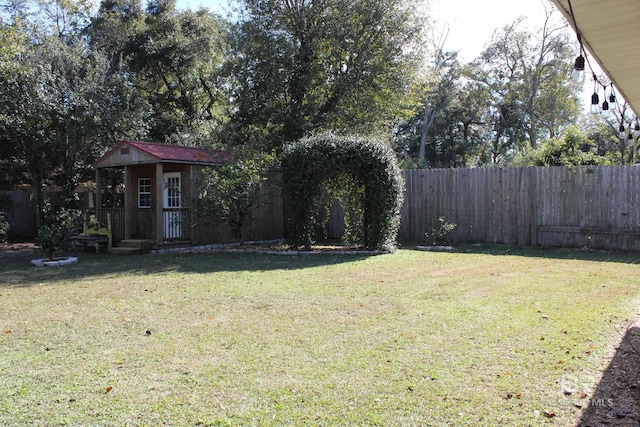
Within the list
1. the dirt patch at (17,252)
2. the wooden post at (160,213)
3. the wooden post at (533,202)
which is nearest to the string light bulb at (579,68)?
the wooden post at (533,202)

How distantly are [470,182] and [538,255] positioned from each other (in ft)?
10.7

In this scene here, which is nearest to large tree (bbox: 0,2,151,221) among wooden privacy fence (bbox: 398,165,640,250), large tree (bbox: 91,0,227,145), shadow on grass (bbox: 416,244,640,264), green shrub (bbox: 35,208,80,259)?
large tree (bbox: 91,0,227,145)

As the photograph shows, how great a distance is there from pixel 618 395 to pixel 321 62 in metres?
14.5

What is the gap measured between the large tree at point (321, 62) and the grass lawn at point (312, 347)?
9494 mm

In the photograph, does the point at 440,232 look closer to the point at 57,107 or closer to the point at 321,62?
the point at 321,62

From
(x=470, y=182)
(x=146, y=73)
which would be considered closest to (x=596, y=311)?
(x=470, y=182)

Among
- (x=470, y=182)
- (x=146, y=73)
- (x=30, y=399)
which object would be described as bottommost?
(x=30, y=399)

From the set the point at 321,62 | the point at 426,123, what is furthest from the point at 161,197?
the point at 426,123

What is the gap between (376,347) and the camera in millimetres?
4250

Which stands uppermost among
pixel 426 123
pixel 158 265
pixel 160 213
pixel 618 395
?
pixel 426 123

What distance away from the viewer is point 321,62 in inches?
635

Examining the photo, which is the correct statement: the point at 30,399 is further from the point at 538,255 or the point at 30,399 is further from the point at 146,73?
the point at 146,73

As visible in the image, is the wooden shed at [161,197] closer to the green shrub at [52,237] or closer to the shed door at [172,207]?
the shed door at [172,207]

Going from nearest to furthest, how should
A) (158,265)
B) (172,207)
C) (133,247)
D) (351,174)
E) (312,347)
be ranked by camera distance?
(312,347) → (158,265) → (351,174) → (133,247) → (172,207)
